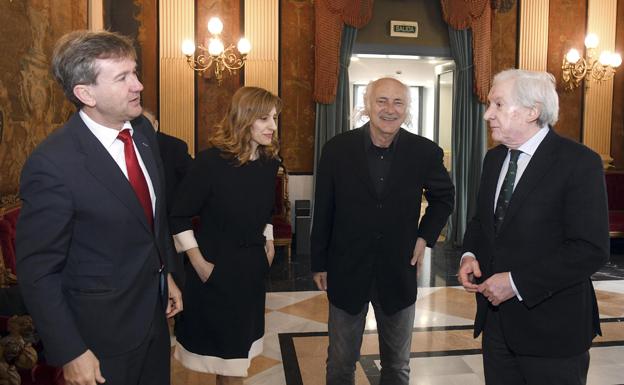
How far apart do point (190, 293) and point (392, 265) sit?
994 millimetres

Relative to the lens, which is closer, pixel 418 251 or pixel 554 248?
pixel 554 248

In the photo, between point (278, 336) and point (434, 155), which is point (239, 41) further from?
point (434, 155)

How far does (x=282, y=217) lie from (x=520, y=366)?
5549mm

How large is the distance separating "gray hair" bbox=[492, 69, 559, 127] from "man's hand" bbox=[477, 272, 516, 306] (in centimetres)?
60

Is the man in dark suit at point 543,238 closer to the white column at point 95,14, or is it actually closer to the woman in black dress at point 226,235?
the woman in black dress at point 226,235

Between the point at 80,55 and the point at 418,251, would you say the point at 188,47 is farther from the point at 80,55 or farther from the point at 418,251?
the point at 80,55

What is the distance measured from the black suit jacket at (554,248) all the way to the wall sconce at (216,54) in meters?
5.96

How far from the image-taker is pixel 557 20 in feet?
28.6

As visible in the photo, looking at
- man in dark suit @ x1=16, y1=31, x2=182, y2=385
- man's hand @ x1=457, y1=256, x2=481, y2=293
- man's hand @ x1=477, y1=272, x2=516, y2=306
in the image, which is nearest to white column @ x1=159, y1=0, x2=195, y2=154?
man in dark suit @ x1=16, y1=31, x2=182, y2=385

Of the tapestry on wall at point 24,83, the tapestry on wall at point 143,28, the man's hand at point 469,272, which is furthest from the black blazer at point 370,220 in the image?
the tapestry on wall at point 143,28

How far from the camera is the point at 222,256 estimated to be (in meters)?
2.74

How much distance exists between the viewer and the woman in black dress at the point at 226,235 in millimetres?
2721

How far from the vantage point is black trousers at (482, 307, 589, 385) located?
83.7 inches

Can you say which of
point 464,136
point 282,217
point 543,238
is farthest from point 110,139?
point 464,136
